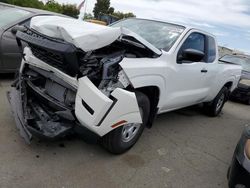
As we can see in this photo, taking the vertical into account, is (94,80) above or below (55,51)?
below

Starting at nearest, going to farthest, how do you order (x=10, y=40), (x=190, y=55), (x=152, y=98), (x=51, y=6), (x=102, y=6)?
(x=152, y=98) < (x=190, y=55) < (x=10, y=40) < (x=51, y=6) < (x=102, y=6)

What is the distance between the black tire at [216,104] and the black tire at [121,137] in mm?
3172

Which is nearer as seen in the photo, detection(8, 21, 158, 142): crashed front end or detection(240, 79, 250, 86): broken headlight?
detection(8, 21, 158, 142): crashed front end

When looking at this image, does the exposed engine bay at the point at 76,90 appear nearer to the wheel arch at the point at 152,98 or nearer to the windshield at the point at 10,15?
the wheel arch at the point at 152,98

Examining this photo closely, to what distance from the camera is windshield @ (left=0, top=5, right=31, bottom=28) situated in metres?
6.20

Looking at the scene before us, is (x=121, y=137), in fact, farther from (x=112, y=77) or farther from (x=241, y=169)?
(x=241, y=169)

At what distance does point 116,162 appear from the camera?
385cm

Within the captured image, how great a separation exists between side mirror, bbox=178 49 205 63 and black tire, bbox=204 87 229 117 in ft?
7.97

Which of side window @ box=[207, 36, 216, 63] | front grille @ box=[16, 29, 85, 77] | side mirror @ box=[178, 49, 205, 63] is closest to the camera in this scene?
front grille @ box=[16, 29, 85, 77]

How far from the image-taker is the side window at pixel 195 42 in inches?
192

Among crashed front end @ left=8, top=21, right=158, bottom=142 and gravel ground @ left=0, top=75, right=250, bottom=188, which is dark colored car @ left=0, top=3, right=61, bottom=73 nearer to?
gravel ground @ left=0, top=75, right=250, bottom=188

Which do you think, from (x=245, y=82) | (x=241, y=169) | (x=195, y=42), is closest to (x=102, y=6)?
(x=245, y=82)

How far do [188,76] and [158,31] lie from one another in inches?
34.5

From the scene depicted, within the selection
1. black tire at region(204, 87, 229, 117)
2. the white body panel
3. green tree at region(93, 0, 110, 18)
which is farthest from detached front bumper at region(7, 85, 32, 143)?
green tree at region(93, 0, 110, 18)
